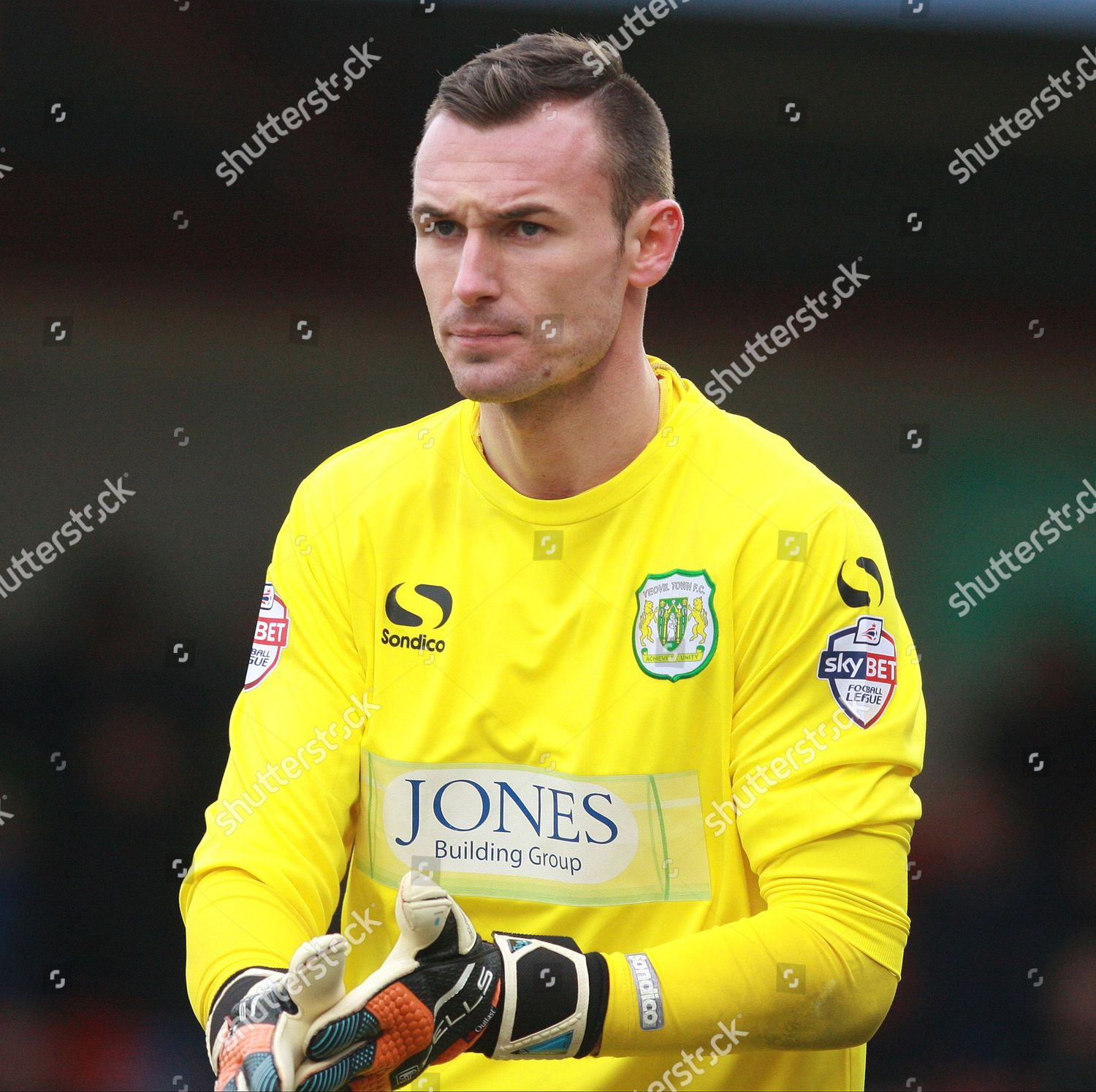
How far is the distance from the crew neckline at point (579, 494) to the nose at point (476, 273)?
27 centimetres

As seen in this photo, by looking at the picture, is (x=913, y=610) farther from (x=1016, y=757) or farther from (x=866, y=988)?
(x=866, y=988)

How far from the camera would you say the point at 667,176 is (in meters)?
2.03

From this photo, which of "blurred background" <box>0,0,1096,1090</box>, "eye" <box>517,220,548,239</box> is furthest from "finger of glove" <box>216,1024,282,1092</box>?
"blurred background" <box>0,0,1096,1090</box>

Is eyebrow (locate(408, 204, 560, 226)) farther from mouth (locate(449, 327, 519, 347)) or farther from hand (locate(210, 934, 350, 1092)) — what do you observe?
hand (locate(210, 934, 350, 1092))

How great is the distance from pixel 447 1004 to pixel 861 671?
26.5 inches

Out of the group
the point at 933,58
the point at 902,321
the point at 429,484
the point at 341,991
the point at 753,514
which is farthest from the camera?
the point at 902,321

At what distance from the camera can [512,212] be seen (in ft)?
5.90

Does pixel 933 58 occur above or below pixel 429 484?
below

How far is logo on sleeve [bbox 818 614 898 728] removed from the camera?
180 cm

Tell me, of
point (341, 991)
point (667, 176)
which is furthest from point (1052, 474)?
point (341, 991)

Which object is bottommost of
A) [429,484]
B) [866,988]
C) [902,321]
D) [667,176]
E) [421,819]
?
[902,321]

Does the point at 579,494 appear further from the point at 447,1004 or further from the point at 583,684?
the point at 447,1004

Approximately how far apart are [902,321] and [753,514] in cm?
219

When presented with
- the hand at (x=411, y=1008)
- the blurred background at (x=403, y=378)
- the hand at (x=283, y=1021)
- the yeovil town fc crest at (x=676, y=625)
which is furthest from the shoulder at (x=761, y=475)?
the blurred background at (x=403, y=378)
